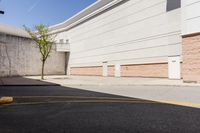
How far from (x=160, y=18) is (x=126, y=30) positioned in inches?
227

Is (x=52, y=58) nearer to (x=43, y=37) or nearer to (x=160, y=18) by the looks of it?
(x=43, y=37)

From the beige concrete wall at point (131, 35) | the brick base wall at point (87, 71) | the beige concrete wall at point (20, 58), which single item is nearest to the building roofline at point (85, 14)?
the beige concrete wall at point (131, 35)

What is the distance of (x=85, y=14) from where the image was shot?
38250 mm

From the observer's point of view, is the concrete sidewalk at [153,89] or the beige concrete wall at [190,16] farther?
the beige concrete wall at [190,16]

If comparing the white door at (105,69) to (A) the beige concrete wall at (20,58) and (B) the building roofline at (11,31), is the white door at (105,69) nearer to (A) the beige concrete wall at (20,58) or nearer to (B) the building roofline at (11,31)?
(A) the beige concrete wall at (20,58)

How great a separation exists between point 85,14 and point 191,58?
77.2ft

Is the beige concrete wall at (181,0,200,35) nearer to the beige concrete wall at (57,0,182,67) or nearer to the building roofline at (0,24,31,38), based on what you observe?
the beige concrete wall at (57,0,182,67)

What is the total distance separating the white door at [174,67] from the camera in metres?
22.1

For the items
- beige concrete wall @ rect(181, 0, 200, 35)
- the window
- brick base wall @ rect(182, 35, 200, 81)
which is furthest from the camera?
the window

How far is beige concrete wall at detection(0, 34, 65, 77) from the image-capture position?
2950 centimetres

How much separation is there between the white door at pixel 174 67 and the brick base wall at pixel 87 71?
13.2 metres

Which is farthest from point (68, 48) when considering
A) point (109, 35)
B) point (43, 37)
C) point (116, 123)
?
point (116, 123)

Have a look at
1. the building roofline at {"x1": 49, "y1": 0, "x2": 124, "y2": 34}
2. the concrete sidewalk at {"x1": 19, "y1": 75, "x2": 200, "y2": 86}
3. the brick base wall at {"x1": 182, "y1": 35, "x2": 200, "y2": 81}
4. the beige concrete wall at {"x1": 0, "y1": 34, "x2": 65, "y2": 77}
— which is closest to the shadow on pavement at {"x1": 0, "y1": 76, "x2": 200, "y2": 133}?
the concrete sidewalk at {"x1": 19, "y1": 75, "x2": 200, "y2": 86}

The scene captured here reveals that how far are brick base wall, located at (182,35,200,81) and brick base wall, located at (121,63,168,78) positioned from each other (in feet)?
15.5
